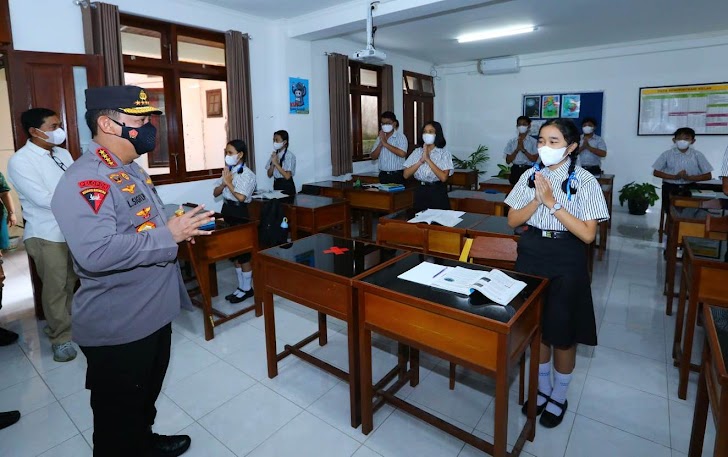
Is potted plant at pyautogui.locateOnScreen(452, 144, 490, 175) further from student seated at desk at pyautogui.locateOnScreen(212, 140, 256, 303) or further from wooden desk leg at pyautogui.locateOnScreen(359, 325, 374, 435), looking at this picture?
wooden desk leg at pyautogui.locateOnScreen(359, 325, 374, 435)

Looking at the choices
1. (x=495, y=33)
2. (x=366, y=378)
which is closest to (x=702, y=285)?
(x=366, y=378)

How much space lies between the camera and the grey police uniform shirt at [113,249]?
1336 millimetres

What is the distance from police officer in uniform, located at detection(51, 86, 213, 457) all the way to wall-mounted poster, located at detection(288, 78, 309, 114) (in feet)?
14.0

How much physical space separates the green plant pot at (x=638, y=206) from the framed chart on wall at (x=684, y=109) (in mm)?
1248

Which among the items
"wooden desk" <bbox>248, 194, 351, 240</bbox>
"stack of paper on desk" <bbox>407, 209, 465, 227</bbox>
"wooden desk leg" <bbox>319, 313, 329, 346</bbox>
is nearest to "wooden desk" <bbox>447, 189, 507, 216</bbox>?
"stack of paper on desk" <bbox>407, 209, 465, 227</bbox>

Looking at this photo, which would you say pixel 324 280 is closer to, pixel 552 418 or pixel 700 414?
pixel 552 418

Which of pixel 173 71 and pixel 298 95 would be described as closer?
pixel 173 71

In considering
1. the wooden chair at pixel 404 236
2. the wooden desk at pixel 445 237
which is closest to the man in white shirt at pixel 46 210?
the wooden chair at pixel 404 236

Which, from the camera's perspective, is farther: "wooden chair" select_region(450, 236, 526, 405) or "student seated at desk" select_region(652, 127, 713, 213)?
"student seated at desk" select_region(652, 127, 713, 213)

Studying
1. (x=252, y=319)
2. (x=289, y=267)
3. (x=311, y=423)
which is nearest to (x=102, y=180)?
(x=289, y=267)

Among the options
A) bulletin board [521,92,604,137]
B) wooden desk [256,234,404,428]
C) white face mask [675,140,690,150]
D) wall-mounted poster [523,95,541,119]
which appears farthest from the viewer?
A: wall-mounted poster [523,95,541,119]

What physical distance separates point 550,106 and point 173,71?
656 centimetres

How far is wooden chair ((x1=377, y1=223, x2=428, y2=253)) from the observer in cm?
288

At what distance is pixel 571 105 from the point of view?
8008 millimetres
